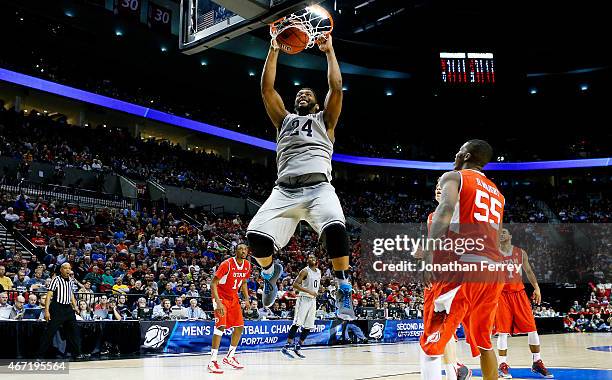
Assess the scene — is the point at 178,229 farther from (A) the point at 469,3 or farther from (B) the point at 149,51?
(A) the point at 469,3

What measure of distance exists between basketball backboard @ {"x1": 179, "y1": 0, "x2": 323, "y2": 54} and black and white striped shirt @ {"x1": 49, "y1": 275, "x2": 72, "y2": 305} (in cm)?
510

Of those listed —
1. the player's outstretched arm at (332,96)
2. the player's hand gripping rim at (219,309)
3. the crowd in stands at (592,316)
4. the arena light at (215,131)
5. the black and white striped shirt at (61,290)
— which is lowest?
the crowd in stands at (592,316)

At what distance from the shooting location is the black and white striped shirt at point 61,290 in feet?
33.8

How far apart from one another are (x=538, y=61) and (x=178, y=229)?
27.3 metres

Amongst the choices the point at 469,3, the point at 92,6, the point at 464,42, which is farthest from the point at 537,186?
the point at 92,6

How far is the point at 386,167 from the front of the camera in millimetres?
41281

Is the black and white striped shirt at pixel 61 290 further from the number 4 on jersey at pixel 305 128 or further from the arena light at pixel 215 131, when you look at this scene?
the arena light at pixel 215 131

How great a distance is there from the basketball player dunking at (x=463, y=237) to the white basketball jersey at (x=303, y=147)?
0.99 meters

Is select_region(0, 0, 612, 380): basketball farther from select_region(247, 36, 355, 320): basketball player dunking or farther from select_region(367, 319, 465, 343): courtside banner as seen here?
select_region(367, 319, 465, 343): courtside banner

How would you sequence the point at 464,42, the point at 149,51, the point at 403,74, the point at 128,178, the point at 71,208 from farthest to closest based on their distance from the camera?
the point at 403,74, the point at 464,42, the point at 149,51, the point at 128,178, the point at 71,208

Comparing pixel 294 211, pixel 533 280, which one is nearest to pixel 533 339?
pixel 533 280

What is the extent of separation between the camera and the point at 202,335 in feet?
45.3

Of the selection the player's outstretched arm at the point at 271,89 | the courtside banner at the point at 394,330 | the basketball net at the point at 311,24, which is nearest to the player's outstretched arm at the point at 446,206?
the player's outstretched arm at the point at 271,89

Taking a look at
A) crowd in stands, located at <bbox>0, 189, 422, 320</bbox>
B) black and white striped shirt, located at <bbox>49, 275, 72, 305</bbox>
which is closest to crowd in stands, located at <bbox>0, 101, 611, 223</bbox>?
crowd in stands, located at <bbox>0, 189, 422, 320</bbox>
